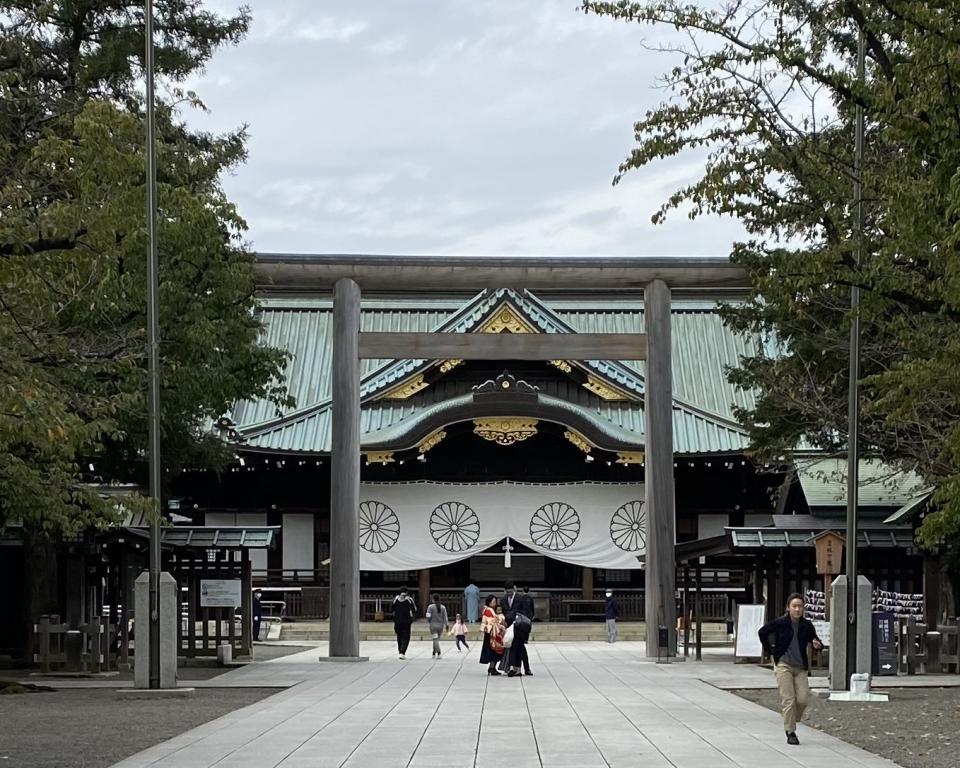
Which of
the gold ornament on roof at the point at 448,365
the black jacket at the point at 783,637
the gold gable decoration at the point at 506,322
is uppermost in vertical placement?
the gold gable decoration at the point at 506,322

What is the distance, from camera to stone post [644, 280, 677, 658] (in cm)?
2869

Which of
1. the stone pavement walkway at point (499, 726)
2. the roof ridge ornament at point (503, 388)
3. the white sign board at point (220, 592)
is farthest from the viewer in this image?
the roof ridge ornament at point (503, 388)

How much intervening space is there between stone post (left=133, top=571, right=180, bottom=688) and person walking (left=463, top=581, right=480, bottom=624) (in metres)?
19.1

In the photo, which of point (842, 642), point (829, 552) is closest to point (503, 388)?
point (829, 552)

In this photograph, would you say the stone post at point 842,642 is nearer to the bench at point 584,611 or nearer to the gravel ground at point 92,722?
the gravel ground at point 92,722

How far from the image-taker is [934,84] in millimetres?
13617

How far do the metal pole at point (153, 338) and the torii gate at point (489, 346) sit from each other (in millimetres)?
7416

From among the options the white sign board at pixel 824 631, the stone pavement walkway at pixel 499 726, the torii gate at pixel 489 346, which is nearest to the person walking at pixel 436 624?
the torii gate at pixel 489 346

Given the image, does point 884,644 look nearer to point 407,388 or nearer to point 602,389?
point 602,389

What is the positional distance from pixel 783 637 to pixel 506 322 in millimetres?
25974

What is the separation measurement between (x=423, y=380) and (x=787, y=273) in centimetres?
Answer: 2643

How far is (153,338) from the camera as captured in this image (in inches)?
789

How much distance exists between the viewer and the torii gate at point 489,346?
28.5 metres

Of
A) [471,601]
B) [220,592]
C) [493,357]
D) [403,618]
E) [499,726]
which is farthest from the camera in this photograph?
[471,601]
